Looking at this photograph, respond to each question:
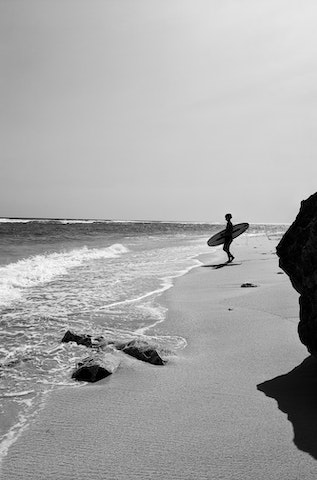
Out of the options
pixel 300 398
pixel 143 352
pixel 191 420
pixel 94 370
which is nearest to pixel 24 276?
pixel 143 352

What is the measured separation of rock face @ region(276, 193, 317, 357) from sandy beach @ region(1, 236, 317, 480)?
46 centimetres

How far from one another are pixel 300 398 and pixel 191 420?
3.09ft

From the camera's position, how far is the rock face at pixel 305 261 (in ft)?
11.2

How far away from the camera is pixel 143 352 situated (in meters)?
4.47

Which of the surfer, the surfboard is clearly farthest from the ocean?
the surfboard

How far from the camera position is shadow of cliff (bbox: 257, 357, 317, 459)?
2.61m

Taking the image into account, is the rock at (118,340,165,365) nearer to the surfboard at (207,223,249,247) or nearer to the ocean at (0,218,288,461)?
the ocean at (0,218,288,461)

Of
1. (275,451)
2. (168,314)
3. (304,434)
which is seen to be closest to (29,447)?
(275,451)

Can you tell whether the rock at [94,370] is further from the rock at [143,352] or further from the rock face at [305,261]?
the rock face at [305,261]

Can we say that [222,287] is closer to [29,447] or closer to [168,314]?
[168,314]

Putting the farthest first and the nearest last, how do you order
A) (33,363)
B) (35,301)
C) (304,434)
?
(35,301) → (33,363) → (304,434)

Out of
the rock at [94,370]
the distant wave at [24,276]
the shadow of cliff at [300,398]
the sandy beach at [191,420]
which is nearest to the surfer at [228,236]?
the distant wave at [24,276]

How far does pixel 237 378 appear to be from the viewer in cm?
375

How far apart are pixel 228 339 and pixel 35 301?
464 cm
